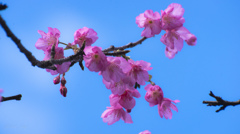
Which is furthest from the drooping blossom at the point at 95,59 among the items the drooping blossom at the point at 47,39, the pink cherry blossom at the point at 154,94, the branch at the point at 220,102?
the branch at the point at 220,102

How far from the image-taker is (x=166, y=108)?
2846mm

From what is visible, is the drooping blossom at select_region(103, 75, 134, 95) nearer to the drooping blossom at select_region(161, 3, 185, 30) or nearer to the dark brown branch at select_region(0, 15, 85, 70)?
the dark brown branch at select_region(0, 15, 85, 70)

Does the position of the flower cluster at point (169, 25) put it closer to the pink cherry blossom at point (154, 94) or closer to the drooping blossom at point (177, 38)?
the drooping blossom at point (177, 38)

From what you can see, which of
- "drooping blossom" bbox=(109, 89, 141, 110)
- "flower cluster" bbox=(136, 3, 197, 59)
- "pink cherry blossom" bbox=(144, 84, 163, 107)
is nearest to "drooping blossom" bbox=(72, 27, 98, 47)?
"flower cluster" bbox=(136, 3, 197, 59)

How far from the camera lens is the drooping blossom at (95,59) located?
6.53ft

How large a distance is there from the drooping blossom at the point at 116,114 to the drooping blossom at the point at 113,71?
73 cm

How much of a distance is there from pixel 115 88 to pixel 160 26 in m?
0.73

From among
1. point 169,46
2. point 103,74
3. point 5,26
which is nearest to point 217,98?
point 169,46

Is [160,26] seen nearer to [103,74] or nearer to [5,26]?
[103,74]

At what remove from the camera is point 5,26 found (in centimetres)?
164

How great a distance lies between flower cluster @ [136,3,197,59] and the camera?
2.27 metres

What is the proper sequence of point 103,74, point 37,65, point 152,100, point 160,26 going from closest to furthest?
point 37,65, point 103,74, point 160,26, point 152,100

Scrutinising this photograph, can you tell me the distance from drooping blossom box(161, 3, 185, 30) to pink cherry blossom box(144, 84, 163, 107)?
69 centimetres

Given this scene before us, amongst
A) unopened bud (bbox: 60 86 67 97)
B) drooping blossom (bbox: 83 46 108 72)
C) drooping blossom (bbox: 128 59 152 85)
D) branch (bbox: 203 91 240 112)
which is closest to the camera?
drooping blossom (bbox: 83 46 108 72)
